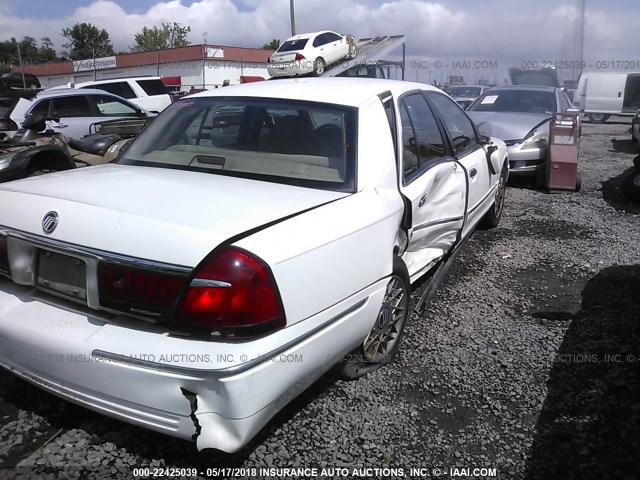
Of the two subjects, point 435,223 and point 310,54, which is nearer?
point 435,223

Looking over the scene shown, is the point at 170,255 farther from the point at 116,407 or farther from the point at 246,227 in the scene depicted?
the point at 116,407

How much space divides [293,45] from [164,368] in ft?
55.5

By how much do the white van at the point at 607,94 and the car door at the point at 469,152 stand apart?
754 inches

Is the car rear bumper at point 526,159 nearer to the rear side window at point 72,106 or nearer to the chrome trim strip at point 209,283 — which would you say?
the chrome trim strip at point 209,283

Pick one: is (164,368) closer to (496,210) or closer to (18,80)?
(496,210)

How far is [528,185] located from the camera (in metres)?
8.24

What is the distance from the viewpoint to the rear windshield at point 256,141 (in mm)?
2699

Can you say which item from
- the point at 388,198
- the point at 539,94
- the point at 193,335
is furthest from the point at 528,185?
the point at 193,335

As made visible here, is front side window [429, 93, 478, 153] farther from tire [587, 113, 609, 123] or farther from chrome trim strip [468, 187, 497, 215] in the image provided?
tire [587, 113, 609, 123]

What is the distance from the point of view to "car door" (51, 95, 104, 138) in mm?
8554

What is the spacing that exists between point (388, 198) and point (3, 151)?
4649 mm

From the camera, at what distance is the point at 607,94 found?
21.8 meters

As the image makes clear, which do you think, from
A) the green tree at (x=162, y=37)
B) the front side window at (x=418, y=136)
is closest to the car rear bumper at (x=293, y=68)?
the front side window at (x=418, y=136)

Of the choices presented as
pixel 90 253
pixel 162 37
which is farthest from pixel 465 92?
pixel 162 37
